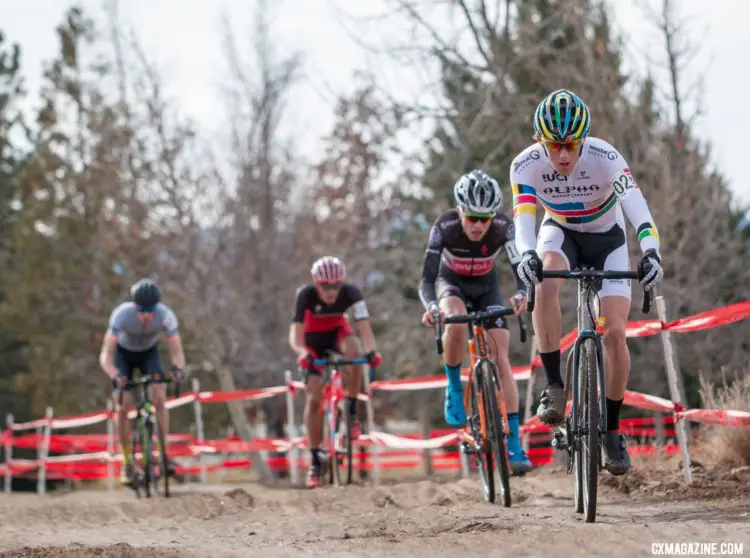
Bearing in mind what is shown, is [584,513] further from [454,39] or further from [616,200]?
[454,39]

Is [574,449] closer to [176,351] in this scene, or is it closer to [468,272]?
[468,272]

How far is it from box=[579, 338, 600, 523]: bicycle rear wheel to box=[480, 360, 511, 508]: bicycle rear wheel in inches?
47.7

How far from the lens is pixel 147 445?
37.8 feet

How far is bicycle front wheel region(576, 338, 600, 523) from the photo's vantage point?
585 cm

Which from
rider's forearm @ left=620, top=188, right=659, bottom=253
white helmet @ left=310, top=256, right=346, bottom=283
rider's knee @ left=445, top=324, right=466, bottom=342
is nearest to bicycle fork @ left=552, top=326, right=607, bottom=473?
rider's forearm @ left=620, top=188, right=659, bottom=253

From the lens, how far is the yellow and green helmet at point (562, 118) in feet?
20.2

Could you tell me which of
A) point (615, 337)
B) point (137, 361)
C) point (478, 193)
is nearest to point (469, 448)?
point (478, 193)

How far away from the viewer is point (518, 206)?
6.48m

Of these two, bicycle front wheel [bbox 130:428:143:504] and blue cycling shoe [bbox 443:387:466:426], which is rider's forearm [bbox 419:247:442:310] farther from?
bicycle front wheel [bbox 130:428:143:504]

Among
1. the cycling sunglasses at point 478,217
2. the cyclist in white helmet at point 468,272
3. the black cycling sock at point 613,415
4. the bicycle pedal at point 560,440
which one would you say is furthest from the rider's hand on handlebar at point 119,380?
the black cycling sock at point 613,415

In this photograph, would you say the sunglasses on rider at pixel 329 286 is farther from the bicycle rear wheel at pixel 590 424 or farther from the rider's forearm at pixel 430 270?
the bicycle rear wheel at pixel 590 424

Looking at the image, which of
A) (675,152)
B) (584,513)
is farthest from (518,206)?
(675,152)

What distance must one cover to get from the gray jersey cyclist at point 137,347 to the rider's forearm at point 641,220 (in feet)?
20.6

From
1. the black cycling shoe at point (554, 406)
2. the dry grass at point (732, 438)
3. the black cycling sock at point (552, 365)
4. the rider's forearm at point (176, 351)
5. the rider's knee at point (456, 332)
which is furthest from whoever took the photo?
the rider's forearm at point (176, 351)
